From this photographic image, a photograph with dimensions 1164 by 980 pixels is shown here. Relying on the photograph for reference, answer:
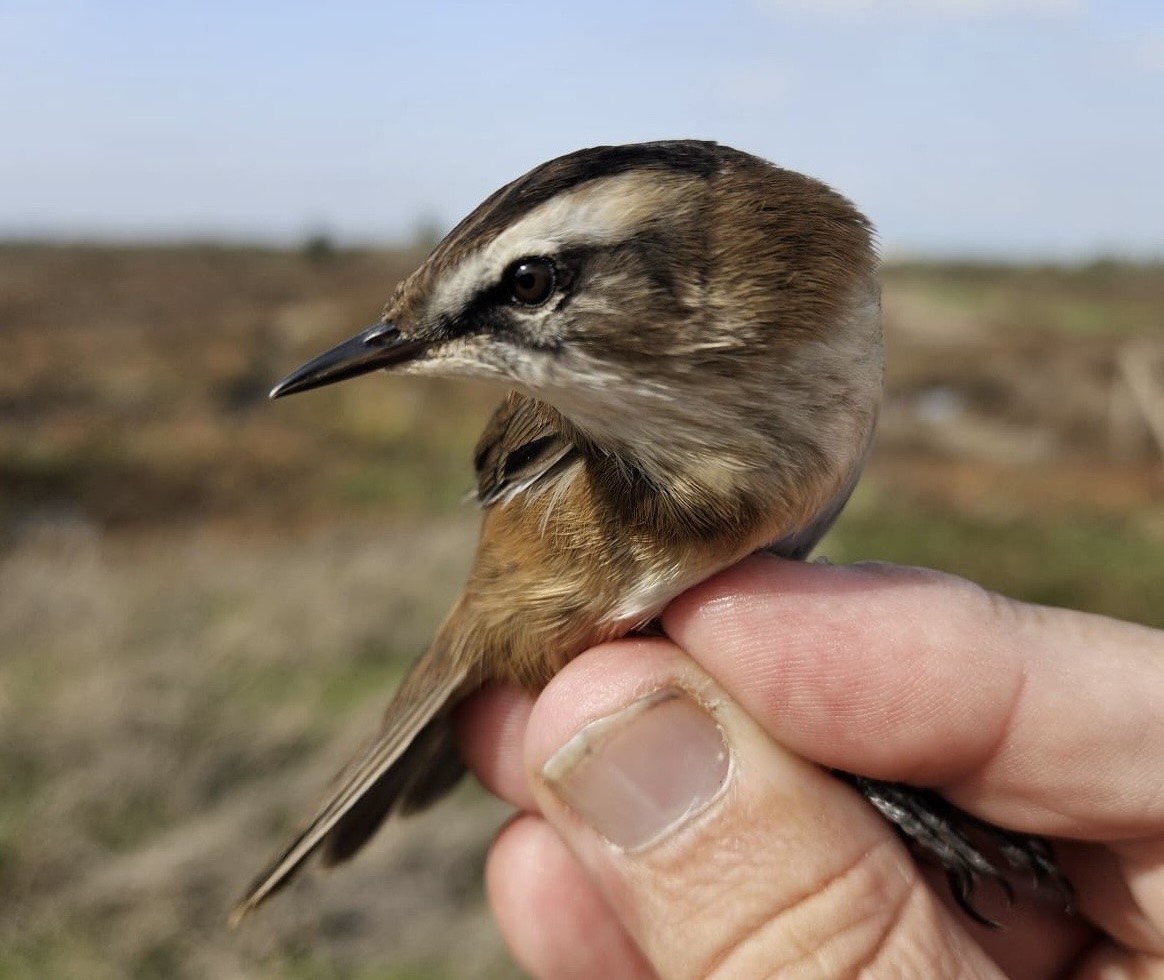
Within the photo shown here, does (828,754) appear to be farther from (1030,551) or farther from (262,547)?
(1030,551)

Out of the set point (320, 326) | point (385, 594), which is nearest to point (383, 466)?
point (320, 326)

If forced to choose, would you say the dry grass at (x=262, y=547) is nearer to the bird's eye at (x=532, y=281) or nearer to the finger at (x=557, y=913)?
the finger at (x=557, y=913)

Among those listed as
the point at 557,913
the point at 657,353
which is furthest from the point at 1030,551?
the point at 657,353

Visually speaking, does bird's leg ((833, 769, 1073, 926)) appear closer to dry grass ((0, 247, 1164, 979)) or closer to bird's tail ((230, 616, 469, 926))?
bird's tail ((230, 616, 469, 926))

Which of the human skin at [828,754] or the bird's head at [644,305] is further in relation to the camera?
the human skin at [828,754]

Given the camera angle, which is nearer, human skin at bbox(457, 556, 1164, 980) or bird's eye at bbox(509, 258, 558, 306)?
bird's eye at bbox(509, 258, 558, 306)

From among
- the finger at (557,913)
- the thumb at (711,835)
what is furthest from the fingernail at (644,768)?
the finger at (557,913)

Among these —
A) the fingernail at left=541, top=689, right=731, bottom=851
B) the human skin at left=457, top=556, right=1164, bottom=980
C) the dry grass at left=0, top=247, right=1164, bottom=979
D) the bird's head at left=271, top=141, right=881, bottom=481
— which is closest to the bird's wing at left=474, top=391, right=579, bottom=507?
the bird's head at left=271, top=141, right=881, bottom=481
